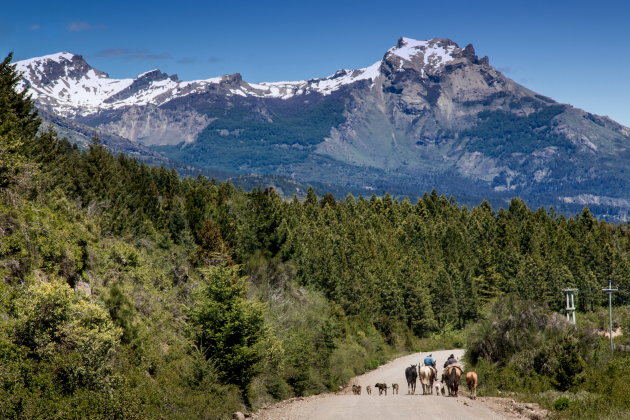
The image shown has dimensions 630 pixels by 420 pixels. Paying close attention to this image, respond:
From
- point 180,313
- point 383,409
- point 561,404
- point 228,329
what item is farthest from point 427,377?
point 180,313

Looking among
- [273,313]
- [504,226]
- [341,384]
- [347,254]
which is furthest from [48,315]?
[504,226]

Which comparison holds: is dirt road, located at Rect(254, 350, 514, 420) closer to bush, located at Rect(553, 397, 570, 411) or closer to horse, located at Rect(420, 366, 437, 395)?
bush, located at Rect(553, 397, 570, 411)

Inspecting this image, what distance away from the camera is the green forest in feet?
75.0

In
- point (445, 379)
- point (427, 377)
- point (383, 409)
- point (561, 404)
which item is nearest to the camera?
point (561, 404)

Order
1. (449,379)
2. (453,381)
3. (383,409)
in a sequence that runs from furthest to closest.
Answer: (449,379), (453,381), (383,409)

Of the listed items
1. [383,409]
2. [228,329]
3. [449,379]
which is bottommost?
[449,379]

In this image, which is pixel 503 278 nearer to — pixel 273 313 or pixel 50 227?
pixel 273 313

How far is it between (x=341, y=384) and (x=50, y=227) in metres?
28.3

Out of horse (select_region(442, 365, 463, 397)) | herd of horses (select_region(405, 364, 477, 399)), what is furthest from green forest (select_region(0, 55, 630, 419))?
horse (select_region(442, 365, 463, 397))

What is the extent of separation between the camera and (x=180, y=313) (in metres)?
Result: 40.4

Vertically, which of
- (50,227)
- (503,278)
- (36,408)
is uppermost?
(50,227)

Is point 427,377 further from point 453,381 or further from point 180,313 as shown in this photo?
point 180,313

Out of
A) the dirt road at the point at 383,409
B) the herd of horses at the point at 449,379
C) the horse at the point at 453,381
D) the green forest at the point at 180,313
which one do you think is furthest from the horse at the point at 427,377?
the dirt road at the point at 383,409

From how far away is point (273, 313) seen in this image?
150 ft
